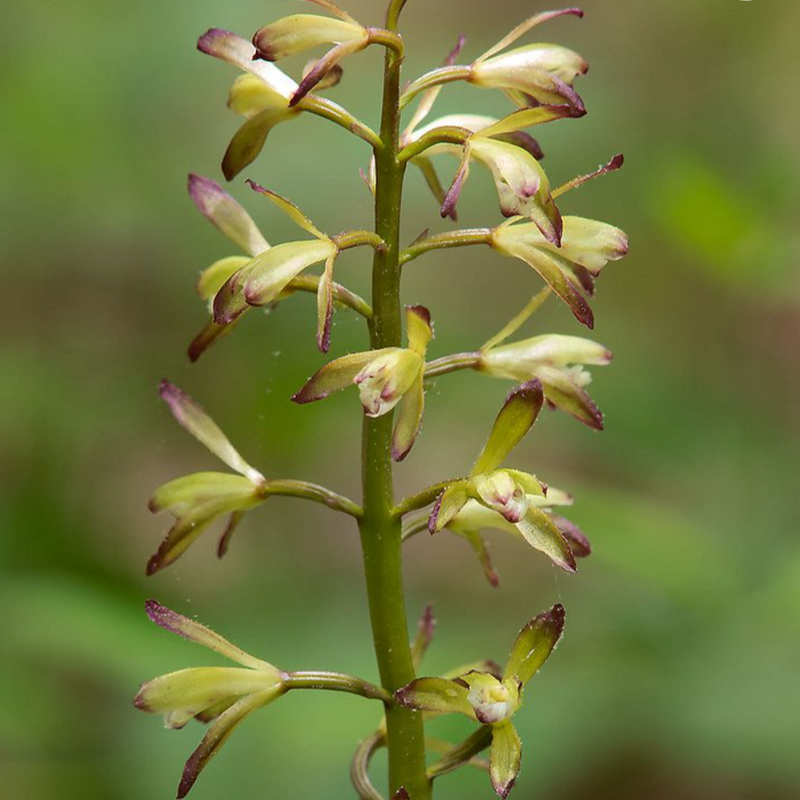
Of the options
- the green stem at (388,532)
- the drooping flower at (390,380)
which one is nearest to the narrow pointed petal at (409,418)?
the drooping flower at (390,380)

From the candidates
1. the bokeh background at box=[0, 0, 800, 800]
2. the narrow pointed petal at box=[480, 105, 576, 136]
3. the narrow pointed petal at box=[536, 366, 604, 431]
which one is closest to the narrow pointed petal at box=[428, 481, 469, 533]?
the narrow pointed petal at box=[536, 366, 604, 431]

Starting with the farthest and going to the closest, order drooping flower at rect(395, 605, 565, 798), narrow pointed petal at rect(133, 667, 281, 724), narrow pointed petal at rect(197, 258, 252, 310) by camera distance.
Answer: narrow pointed petal at rect(197, 258, 252, 310), narrow pointed petal at rect(133, 667, 281, 724), drooping flower at rect(395, 605, 565, 798)

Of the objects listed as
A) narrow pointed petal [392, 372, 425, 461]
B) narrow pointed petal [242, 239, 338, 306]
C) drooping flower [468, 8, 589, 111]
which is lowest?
narrow pointed petal [392, 372, 425, 461]

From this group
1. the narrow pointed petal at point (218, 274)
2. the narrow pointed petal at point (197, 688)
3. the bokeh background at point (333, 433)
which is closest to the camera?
the narrow pointed petal at point (197, 688)

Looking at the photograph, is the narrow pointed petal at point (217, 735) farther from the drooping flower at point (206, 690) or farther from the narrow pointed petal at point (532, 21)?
the narrow pointed petal at point (532, 21)

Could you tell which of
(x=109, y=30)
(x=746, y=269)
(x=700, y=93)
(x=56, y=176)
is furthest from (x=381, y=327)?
(x=700, y=93)

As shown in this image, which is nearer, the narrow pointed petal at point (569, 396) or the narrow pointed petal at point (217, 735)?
the narrow pointed petal at point (217, 735)

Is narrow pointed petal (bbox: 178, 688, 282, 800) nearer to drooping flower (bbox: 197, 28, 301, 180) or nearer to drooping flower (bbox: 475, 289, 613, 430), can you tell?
drooping flower (bbox: 475, 289, 613, 430)
